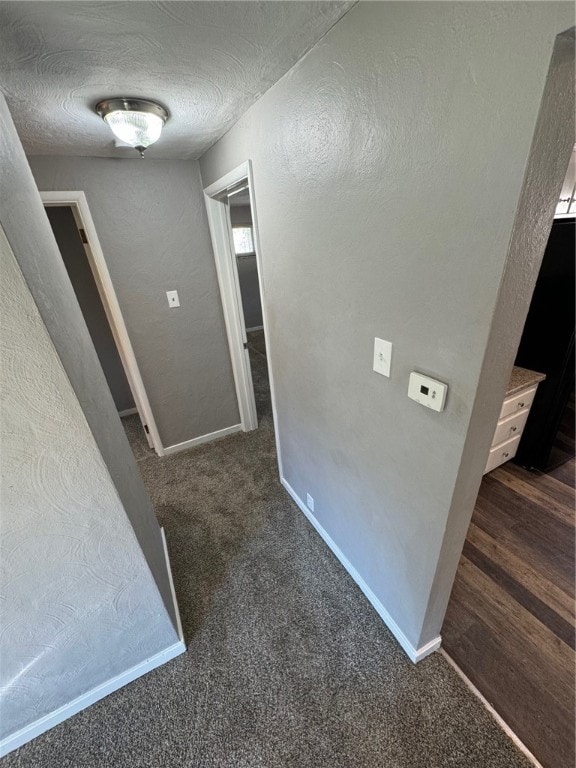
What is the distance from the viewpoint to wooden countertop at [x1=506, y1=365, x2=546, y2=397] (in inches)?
76.4

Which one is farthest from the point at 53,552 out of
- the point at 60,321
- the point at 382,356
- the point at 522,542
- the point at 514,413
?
the point at 514,413

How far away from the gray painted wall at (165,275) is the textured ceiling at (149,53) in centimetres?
56

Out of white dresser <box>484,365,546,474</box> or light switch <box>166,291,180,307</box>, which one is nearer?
white dresser <box>484,365,546,474</box>

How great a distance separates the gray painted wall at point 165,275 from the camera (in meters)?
1.96

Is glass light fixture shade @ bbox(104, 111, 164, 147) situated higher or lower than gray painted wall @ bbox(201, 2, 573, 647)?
higher

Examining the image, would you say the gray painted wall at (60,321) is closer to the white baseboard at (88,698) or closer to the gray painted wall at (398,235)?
the white baseboard at (88,698)

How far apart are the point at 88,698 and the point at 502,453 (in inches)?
102

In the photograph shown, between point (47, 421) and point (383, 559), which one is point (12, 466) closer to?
point (47, 421)

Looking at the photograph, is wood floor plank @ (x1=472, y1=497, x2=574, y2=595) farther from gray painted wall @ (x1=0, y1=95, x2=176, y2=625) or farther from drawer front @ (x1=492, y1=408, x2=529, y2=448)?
gray painted wall @ (x1=0, y1=95, x2=176, y2=625)

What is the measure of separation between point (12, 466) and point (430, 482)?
1204 millimetres

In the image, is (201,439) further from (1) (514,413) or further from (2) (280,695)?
(1) (514,413)

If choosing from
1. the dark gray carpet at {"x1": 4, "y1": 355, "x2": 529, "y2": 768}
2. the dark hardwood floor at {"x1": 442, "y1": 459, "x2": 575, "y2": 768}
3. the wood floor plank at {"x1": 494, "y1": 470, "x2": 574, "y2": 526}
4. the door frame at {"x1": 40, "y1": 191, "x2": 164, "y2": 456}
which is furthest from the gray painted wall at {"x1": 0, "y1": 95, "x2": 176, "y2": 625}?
the wood floor plank at {"x1": 494, "y1": 470, "x2": 574, "y2": 526}

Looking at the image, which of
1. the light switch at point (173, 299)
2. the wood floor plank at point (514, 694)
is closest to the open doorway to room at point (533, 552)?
the wood floor plank at point (514, 694)

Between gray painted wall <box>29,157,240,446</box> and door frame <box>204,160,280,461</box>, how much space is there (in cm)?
7
